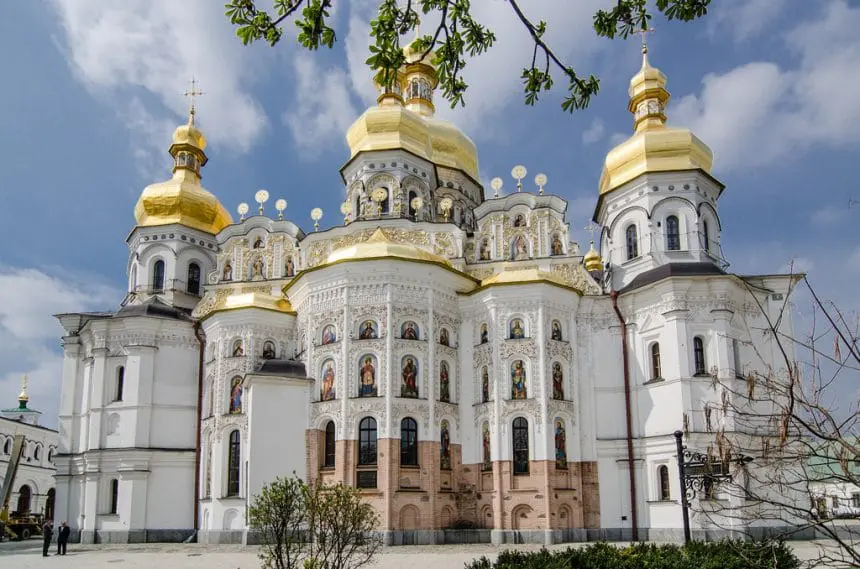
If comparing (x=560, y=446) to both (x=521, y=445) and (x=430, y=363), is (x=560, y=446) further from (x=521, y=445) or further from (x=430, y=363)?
(x=430, y=363)

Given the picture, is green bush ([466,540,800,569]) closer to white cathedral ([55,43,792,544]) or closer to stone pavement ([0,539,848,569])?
stone pavement ([0,539,848,569])

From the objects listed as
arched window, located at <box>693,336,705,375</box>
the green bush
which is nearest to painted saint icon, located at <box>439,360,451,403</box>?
arched window, located at <box>693,336,705,375</box>

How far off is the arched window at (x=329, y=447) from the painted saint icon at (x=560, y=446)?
792 cm

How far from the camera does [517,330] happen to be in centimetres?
2964

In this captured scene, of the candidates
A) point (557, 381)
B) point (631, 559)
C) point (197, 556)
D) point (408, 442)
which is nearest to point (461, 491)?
point (408, 442)

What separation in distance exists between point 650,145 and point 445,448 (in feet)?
49.0

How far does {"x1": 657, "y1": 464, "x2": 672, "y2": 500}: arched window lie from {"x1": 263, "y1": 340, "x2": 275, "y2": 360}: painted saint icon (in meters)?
15.2

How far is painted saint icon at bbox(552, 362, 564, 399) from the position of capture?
96.0 ft

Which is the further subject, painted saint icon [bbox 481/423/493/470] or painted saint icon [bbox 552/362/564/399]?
painted saint icon [bbox 552/362/564/399]

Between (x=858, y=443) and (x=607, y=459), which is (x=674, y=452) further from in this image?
(x=858, y=443)

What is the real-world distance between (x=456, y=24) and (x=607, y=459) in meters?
24.6

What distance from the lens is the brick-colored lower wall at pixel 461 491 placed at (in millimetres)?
27297

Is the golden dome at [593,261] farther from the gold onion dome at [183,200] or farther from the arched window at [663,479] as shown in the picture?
the gold onion dome at [183,200]

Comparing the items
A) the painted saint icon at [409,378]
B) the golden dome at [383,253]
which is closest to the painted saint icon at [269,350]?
the golden dome at [383,253]
